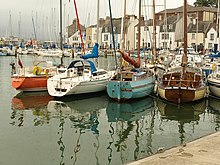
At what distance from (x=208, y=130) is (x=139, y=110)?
514 centimetres

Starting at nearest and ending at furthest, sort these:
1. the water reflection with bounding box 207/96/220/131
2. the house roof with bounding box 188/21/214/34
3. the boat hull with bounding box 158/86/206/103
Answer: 1. the water reflection with bounding box 207/96/220/131
2. the boat hull with bounding box 158/86/206/103
3. the house roof with bounding box 188/21/214/34

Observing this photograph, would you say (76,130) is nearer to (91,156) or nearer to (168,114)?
(91,156)

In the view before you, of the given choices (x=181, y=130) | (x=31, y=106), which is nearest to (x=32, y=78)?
(x=31, y=106)

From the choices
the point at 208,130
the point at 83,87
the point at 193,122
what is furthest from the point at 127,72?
the point at 208,130

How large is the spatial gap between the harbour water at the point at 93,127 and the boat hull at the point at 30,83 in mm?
559

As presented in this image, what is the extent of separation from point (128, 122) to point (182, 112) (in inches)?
146

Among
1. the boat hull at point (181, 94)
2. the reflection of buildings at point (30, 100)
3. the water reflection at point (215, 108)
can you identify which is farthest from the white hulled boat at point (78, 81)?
the water reflection at point (215, 108)

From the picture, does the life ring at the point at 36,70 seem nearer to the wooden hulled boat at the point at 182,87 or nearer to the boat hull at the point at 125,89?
the boat hull at the point at 125,89

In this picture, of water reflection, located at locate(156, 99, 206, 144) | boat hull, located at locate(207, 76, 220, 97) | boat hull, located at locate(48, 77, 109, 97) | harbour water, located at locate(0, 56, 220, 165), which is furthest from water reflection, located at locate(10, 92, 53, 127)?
boat hull, located at locate(207, 76, 220, 97)

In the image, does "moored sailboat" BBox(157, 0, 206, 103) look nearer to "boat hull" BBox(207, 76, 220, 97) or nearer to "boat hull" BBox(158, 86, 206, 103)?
"boat hull" BBox(158, 86, 206, 103)

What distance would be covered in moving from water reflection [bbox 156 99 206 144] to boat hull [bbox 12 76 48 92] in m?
8.47

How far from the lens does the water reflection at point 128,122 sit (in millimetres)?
12141

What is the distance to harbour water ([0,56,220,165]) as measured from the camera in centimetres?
1152

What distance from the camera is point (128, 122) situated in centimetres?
1658
